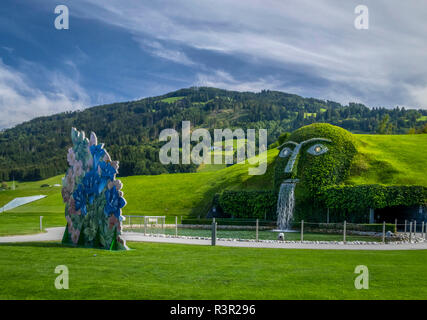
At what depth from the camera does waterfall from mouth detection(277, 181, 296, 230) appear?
1547 inches

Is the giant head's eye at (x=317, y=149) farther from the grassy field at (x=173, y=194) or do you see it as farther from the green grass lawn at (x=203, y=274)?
the green grass lawn at (x=203, y=274)

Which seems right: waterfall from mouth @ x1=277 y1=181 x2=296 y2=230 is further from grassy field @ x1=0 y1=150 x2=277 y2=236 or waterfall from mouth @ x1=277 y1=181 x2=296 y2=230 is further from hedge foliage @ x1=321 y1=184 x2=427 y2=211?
grassy field @ x1=0 y1=150 x2=277 y2=236

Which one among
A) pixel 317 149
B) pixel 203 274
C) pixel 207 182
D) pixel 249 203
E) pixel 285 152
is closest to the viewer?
pixel 203 274

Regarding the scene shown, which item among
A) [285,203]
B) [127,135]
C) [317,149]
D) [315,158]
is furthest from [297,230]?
[127,135]

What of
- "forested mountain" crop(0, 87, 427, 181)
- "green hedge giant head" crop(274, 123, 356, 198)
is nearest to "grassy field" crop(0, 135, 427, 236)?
"green hedge giant head" crop(274, 123, 356, 198)

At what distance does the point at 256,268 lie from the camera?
1307 cm

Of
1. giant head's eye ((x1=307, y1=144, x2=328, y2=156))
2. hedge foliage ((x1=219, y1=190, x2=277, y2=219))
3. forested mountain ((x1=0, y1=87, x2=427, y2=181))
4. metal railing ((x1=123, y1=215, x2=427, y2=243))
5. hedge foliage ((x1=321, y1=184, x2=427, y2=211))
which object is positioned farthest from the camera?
forested mountain ((x1=0, y1=87, x2=427, y2=181))

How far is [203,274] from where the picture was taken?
1180cm

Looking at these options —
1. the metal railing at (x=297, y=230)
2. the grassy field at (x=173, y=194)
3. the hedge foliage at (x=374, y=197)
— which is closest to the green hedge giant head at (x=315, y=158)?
the hedge foliage at (x=374, y=197)

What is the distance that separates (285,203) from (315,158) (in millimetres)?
5168

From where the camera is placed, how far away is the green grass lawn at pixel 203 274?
945cm

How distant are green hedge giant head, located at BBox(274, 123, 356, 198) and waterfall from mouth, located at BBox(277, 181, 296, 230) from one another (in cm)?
71

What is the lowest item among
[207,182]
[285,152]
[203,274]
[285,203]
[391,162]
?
[285,203]

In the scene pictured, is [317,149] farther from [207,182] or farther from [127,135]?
[127,135]
